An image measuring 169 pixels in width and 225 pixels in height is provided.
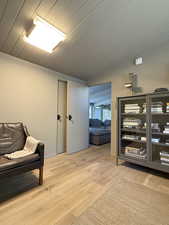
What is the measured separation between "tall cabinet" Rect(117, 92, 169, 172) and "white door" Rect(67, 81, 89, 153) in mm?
1311

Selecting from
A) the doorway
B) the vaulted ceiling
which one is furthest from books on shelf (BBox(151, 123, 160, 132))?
the doorway

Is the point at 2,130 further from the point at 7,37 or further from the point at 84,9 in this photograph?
the point at 84,9

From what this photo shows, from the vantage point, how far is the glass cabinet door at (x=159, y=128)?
2107mm

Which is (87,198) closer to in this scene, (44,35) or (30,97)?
(30,97)

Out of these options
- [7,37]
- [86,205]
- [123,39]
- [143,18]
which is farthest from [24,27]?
[86,205]

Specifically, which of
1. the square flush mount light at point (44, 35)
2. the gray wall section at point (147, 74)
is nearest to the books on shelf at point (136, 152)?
the gray wall section at point (147, 74)

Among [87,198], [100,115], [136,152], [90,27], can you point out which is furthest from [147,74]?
[100,115]

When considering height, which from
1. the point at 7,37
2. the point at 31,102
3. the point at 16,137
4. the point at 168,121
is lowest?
the point at 16,137

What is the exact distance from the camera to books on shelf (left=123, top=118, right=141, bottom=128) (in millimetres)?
2514

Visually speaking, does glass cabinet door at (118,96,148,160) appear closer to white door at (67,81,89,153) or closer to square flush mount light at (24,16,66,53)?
white door at (67,81,89,153)

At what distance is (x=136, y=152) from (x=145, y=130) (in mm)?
503

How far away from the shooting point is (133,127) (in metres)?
2.55

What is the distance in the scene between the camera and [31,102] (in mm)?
2586

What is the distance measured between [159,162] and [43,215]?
2.04m
